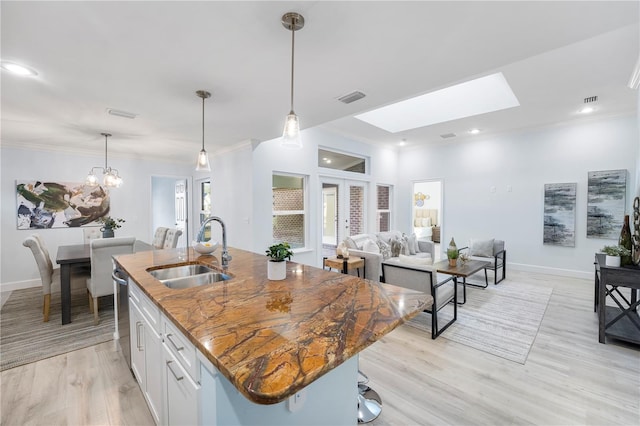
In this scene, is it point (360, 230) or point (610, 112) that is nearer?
point (610, 112)

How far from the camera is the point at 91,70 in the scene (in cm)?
221

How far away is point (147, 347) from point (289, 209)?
3621 millimetres

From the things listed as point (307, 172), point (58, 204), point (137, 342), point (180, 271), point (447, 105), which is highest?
point (447, 105)

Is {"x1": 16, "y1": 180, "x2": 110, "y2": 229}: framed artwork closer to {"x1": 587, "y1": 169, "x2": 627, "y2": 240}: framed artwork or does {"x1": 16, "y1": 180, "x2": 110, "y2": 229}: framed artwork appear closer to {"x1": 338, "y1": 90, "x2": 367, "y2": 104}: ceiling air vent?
{"x1": 338, "y1": 90, "x2": 367, "y2": 104}: ceiling air vent

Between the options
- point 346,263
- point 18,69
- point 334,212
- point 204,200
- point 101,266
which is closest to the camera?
point 18,69

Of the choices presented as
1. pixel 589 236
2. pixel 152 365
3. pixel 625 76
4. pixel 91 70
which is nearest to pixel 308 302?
pixel 152 365

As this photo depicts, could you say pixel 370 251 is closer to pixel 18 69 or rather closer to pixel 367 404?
pixel 367 404

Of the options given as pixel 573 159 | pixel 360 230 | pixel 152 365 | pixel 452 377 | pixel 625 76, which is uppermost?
pixel 625 76

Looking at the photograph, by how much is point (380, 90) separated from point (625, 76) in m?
3.19

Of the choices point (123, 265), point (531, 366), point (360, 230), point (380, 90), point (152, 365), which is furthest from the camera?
point (360, 230)

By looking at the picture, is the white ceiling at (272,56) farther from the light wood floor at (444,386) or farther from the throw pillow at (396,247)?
the throw pillow at (396,247)

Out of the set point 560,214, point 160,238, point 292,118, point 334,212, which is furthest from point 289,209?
point 560,214

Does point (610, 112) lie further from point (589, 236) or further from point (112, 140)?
point (112, 140)

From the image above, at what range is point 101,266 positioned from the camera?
10.3 ft
